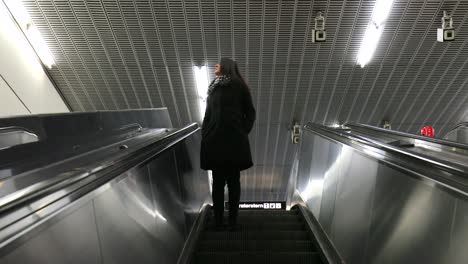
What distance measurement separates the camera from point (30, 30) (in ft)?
24.4

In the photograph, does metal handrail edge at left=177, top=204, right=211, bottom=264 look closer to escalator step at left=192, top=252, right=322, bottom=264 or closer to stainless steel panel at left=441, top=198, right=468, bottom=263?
escalator step at left=192, top=252, right=322, bottom=264

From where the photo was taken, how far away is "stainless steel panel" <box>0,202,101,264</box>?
1173mm

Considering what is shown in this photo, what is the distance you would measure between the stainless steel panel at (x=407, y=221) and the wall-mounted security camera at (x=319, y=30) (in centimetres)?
479

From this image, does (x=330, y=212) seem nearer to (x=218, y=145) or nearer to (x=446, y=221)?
(x=218, y=145)

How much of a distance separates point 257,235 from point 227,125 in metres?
0.99

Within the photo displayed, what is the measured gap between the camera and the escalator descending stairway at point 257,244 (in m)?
3.33

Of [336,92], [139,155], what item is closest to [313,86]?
[336,92]

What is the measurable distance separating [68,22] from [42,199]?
21.9 ft

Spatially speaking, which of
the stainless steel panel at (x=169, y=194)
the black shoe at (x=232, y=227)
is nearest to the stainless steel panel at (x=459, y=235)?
the stainless steel panel at (x=169, y=194)

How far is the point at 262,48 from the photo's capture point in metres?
8.00

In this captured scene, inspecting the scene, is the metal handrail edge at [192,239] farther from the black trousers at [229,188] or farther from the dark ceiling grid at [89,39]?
the dark ceiling grid at [89,39]

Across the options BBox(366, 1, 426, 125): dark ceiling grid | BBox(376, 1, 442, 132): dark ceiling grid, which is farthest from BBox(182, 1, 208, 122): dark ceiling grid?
BBox(376, 1, 442, 132): dark ceiling grid

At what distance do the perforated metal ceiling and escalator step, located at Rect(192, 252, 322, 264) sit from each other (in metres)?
4.62

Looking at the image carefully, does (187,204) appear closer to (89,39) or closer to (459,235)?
(459,235)
